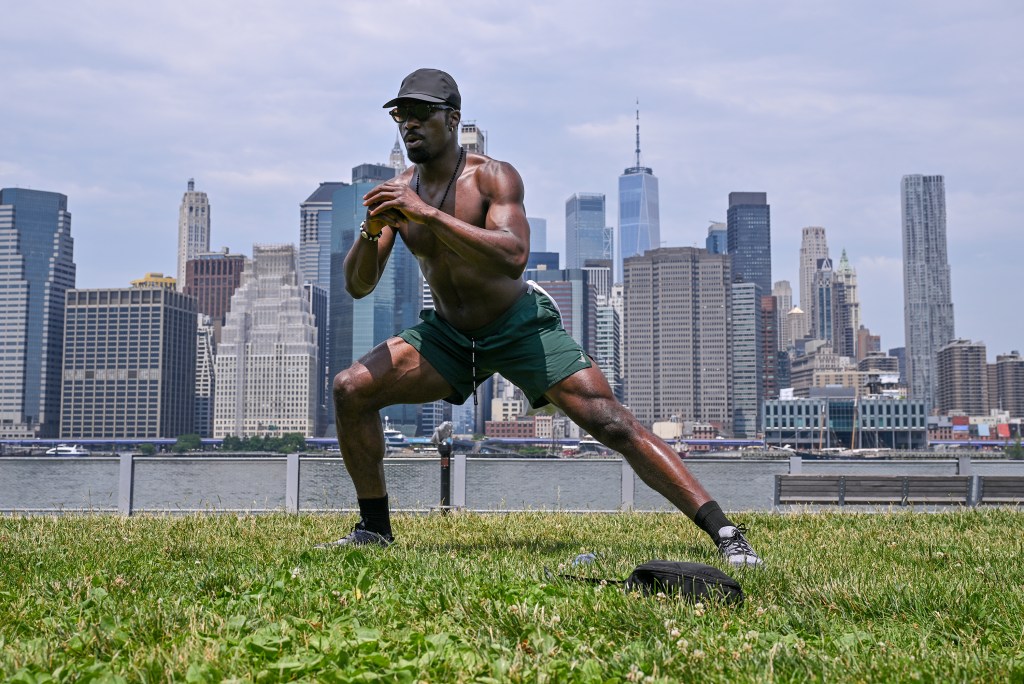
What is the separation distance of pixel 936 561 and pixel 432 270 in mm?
2911

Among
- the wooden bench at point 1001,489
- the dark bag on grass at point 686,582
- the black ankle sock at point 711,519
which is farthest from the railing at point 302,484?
the dark bag on grass at point 686,582

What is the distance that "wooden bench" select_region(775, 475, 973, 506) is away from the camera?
11.6 meters

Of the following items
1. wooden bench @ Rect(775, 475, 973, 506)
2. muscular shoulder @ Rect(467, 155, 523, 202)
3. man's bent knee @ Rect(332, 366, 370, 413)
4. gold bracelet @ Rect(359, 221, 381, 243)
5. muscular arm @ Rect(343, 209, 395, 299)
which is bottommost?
wooden bench @ Rect(775, 475, 973, 506)

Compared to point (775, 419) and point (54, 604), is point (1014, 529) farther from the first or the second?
point (775, 419)

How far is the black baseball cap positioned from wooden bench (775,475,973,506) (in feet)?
27.0

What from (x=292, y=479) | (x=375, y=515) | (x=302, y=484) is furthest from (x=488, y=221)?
(x=302, y=484)

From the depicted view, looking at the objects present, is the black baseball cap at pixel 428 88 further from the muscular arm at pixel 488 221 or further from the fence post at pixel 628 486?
the fence post at pixel 628 486

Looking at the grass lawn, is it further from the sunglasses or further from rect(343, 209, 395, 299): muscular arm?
the sunglasses

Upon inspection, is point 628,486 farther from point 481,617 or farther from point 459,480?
point 481,617

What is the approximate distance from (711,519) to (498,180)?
2.03 meters

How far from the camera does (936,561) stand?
16.0 feet

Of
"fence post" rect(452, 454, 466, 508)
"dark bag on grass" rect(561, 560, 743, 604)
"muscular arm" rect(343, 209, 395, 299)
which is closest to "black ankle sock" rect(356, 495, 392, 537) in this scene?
"muscular arm" rect(343, 209, 395, 299)

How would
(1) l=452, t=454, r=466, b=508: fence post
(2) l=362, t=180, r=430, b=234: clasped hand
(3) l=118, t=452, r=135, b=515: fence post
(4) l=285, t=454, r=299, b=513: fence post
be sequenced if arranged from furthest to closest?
(3) l=118, t=452, r=135, b=515: fence post, (4) l=285, t=454, r=299, b=513: fence post, (1) l=452, t=454, r=466, b=508: fence post, (2) l=362, t=180, r=430, b=234: clasped hand

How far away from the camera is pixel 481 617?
123 inches
